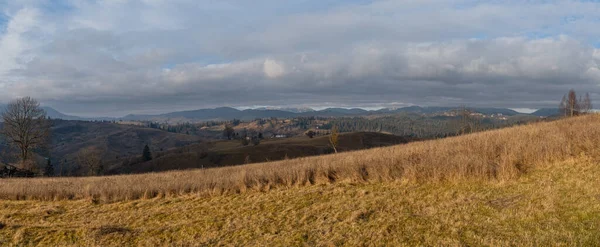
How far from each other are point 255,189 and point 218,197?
4.57ft

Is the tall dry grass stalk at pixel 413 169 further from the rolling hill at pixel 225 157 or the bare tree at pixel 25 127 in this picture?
the rolling hill at pixel 225 157

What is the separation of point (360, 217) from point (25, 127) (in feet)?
172

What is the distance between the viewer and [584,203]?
770 centimetres

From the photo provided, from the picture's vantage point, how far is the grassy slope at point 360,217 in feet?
23.1

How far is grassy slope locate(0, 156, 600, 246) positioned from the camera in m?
7.04

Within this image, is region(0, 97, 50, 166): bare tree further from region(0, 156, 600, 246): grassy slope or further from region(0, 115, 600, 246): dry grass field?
region(0, 156, 600, 246): grassy slope

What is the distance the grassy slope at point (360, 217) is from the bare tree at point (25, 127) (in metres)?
41.4

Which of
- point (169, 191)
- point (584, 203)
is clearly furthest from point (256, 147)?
point (584, 203)

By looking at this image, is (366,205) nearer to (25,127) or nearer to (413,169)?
(413,169)

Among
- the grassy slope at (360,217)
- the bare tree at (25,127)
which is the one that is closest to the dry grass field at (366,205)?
the grassy slope at (360,217)

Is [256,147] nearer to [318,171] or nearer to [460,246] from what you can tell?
[318,171]

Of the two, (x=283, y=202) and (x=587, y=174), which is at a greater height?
(x=587, y=174)

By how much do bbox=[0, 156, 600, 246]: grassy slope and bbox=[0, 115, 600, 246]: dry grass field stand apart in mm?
34

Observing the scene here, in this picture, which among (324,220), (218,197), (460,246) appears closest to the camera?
(460,246)
